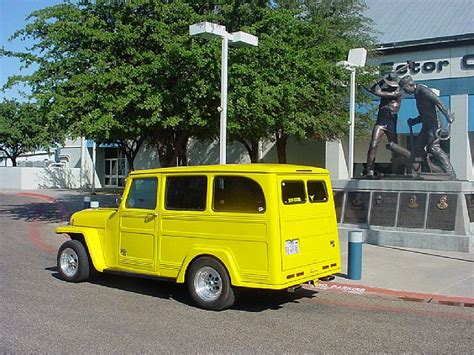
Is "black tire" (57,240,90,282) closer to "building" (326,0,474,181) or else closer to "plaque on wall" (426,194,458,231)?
"plaque on wall" (426,194,458,231)

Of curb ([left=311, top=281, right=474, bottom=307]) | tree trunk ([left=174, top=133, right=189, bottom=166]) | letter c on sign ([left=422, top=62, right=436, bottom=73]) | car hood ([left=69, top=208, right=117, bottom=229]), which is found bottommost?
curb ([left=311, top=281, right=474, bottom=307])

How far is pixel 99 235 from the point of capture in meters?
9.05

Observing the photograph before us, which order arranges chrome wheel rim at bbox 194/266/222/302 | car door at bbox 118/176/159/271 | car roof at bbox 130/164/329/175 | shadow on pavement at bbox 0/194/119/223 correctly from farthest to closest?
shadow on pavement at bbox 0/194/119/223
car door at bbox 118/176/159/271
chrome wheel rim at bbox 194/266/222/302
car roof at bbox 130/164/329/175

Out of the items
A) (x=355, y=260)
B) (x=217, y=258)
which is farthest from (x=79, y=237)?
(x=355, y=260)

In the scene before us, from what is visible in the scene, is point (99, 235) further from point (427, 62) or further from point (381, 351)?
point (427, 62)

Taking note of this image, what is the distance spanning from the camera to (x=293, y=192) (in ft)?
25.0

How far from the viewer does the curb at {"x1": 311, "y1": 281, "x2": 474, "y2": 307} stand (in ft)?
27.3

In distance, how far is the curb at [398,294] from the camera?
27.3 ft

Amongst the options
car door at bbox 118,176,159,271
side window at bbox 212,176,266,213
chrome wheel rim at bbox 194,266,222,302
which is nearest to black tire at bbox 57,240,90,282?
car door at bbox 118,176,159,271

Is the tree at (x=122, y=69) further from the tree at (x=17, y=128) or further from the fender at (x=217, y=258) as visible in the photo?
the tree at (x=17, y=128)

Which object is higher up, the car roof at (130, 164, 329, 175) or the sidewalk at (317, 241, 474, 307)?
the car roof at (130, 164, 329, 175)

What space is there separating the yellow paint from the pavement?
1.30 m

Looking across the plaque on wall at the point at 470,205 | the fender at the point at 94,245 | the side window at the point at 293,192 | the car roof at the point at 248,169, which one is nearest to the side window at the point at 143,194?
the car roof at the point at 248,169

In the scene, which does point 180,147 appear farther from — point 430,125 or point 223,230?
point 223,230
